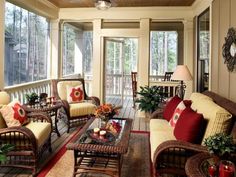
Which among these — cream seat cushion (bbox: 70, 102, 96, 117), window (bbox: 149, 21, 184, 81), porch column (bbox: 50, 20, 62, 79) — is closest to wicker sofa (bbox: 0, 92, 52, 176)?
cream seat cushion (bbox: 70, 102, 96, 117)

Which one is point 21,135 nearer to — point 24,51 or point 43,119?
point 43,119

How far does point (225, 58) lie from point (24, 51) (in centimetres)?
418

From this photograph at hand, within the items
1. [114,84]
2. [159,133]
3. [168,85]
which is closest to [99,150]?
[159,133]

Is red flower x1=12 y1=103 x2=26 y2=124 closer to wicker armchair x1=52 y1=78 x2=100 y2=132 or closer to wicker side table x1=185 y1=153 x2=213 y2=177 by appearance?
wicker armchair x1=52 y1=78 x2=100 y2=132

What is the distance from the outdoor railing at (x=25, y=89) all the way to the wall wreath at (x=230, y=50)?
385 centimetres

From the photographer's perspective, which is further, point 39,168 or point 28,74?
point 28,74

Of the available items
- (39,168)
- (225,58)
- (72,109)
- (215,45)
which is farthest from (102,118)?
(215,45)

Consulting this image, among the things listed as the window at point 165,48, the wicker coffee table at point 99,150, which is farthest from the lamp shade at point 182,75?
the window at point 165,48

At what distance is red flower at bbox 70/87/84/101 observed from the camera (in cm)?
565

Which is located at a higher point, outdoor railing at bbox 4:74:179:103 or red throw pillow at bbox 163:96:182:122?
outdoor railing at bbox 4:74:179:103

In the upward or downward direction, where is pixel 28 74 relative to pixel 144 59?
downward

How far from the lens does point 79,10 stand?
22.3ft

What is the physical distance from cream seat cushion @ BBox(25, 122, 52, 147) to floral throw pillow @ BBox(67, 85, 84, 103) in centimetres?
197

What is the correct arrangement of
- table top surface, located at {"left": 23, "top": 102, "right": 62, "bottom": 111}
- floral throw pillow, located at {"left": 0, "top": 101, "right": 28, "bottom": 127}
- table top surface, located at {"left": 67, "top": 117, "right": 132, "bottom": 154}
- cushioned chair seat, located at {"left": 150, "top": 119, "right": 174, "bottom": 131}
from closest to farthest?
table top surface, located at {"left": 67, "top": 117, "right": 132, "bottom": 154} → floral throw pillow, located at {"left": 0, "top": 101, "right": 28, "bottom": 127} → cushioned chair seat, located at {"left": 150, "top": 119, "right": 174, "bottom": 131} → table top surface, located at {"left": 23, "top": 102, "right": 62, "bottom": 111}
